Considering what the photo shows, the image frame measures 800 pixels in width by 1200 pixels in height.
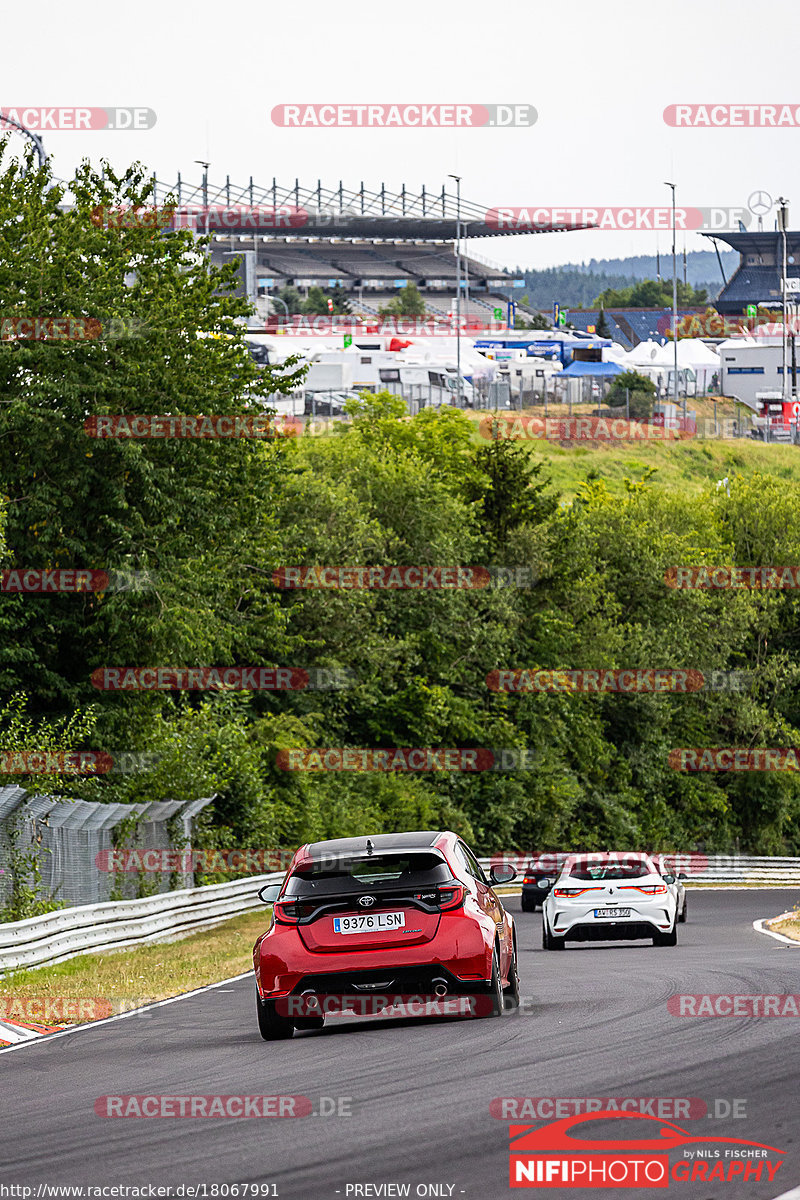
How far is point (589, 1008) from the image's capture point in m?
12.8

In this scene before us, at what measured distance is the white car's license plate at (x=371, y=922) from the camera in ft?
37.3

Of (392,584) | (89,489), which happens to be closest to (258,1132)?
(89,489)

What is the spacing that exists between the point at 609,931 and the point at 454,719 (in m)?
25.6

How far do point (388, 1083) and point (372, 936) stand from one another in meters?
2.32

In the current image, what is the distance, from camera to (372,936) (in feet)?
37.2

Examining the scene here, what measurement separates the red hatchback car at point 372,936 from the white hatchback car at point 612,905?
902 centimetres
